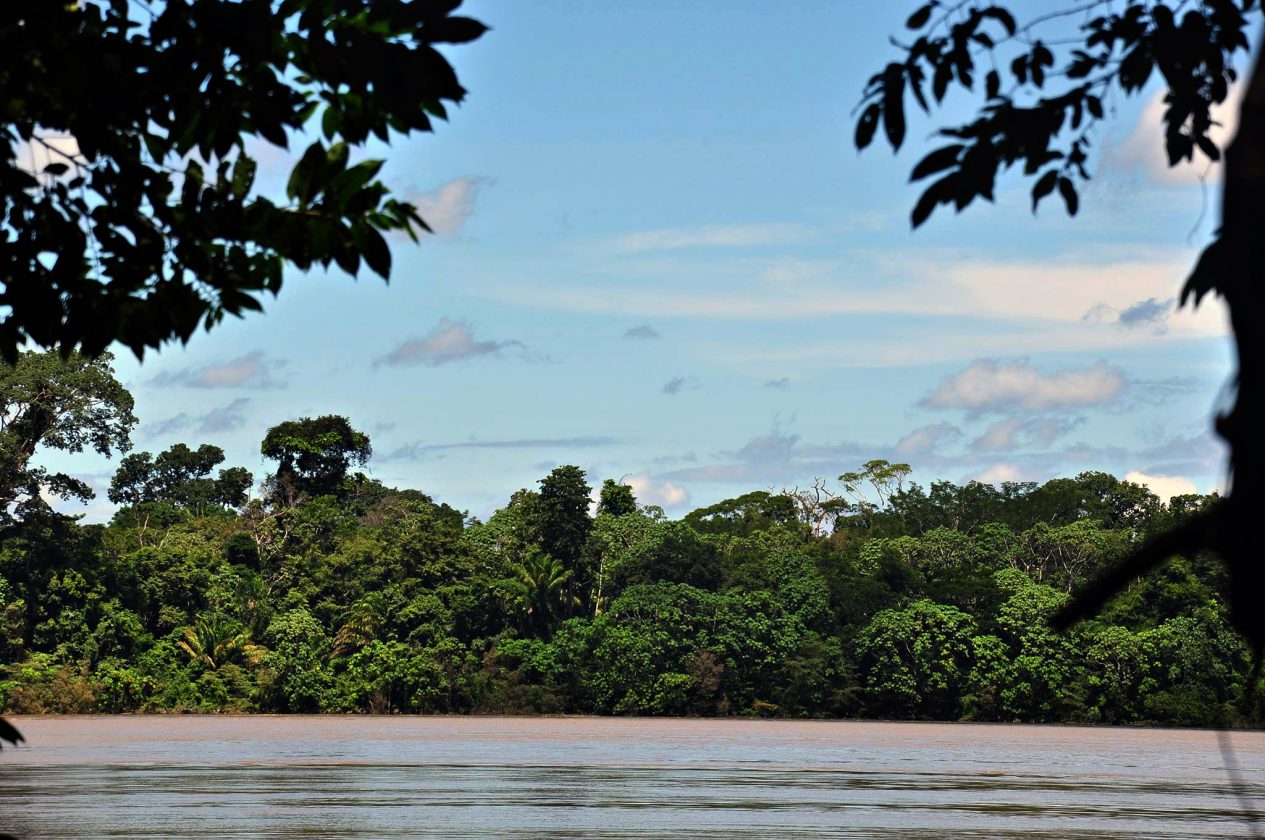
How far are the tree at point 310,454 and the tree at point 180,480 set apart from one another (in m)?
25.8

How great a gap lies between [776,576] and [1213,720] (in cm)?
1388

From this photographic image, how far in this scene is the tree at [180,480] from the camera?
88188mm

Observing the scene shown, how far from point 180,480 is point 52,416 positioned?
4211 cm

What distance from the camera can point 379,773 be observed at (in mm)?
27781

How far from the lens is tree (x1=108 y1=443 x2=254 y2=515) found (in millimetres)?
88188

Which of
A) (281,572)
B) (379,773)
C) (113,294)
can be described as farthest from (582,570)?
(113,294)

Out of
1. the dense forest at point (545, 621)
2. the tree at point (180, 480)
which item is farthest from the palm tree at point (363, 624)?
the tree at point (180, 480)

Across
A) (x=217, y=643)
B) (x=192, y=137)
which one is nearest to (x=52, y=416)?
(x=217, y=643)

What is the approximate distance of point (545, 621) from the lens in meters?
55.8

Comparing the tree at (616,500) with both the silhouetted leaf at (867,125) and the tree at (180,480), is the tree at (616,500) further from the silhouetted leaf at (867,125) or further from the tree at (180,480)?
the silhouetted leaf at (867,125)

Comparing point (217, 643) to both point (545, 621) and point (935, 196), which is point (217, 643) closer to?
point (545, 621)

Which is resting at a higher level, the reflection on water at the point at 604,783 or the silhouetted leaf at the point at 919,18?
the silhouetted leaf at the point at 919,18

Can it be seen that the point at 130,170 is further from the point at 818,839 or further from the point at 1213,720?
the point at 1213,720

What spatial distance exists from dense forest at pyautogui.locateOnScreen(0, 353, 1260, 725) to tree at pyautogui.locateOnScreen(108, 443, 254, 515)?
1132 inches
